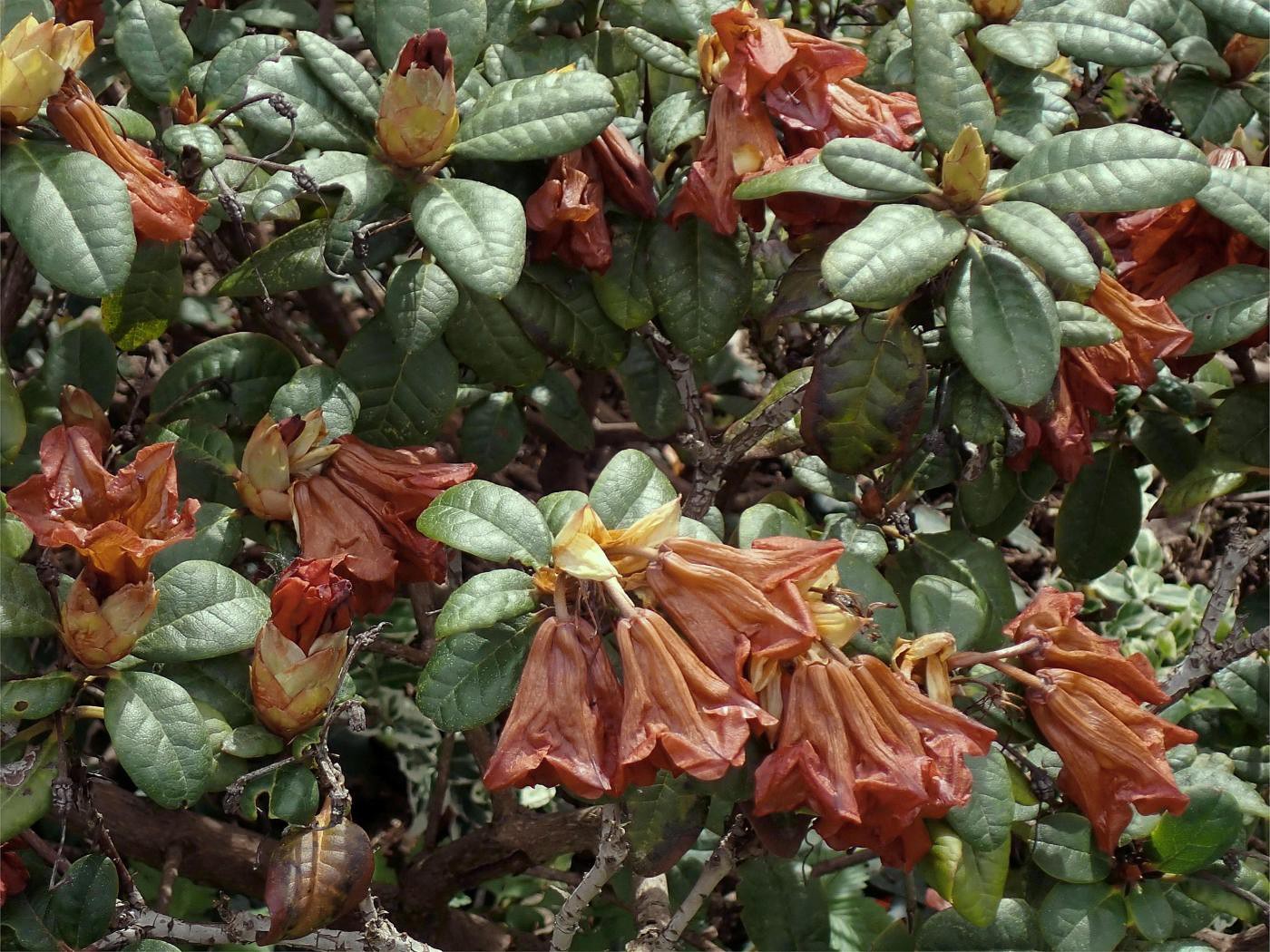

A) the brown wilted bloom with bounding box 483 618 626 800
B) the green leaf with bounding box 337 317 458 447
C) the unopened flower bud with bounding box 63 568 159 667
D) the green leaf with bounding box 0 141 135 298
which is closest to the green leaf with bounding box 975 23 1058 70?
the green leaf with bounding box 337 317 458 447

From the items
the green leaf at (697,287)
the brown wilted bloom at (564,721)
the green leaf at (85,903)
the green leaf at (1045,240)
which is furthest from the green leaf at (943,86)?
the green leaf at (85,903)

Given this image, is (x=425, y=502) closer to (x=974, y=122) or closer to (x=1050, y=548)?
(x=974, y=122)

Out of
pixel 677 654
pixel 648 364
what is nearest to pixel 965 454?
pixel 648 364

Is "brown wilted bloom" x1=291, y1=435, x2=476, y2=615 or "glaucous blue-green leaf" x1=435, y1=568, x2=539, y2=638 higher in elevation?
"glaucous blue-green leaf" x1=435, y1=568, x2=539, y2=638

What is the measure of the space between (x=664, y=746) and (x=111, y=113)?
2.85 feet

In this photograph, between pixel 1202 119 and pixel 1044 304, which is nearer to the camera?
pixel 1044 304

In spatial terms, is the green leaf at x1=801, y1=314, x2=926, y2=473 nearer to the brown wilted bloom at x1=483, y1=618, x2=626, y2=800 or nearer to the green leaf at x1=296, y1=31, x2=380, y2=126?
the brown wilted bloom at x1=483, y1=618, x2=626, y2=800

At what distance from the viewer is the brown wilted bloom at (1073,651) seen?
1.32 meters

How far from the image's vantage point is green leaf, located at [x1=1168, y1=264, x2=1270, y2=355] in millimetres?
1562

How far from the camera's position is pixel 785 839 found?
4.29 feet

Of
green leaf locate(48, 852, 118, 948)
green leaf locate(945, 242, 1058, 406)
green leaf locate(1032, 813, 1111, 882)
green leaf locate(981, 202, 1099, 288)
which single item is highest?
green leaf locate(981, 202, 1099, 288)

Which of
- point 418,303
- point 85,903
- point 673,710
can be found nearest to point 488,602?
point 673,710

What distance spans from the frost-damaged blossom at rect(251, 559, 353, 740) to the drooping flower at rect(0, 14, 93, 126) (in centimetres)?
48

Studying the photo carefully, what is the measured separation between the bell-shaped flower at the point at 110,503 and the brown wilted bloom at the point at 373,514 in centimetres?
17
